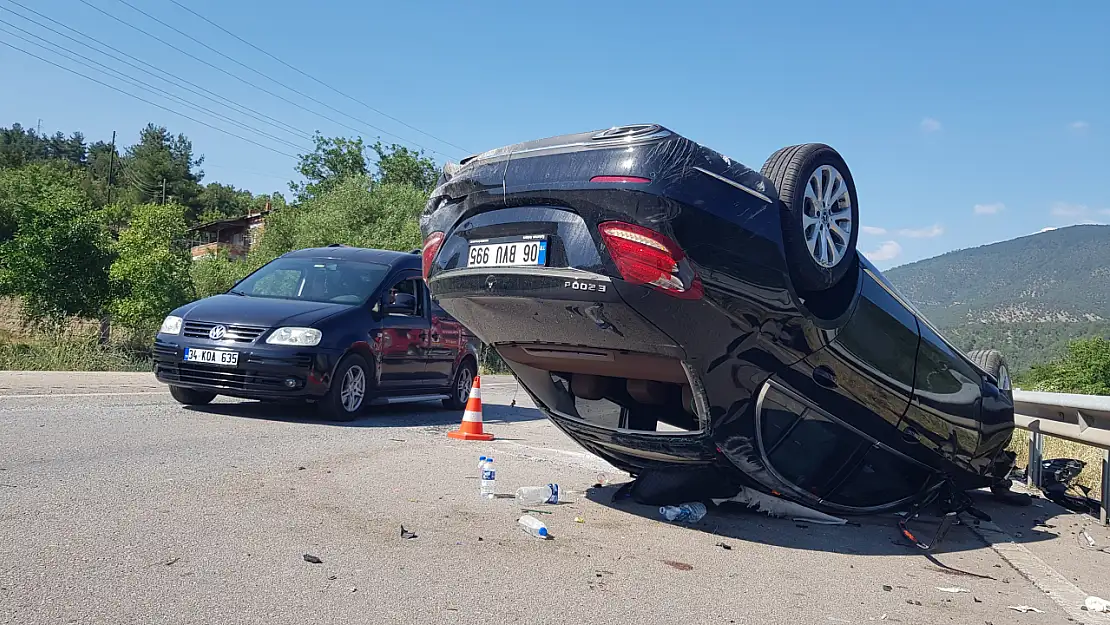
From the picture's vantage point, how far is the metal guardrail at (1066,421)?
6.18 metres

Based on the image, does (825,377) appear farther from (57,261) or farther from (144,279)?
(57,261)

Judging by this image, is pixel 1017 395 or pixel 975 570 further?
pixel 1017 395

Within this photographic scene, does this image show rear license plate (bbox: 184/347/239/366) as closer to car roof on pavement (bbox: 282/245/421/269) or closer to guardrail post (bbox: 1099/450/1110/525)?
car roof on pavement (bbox: 282/245/421/269)

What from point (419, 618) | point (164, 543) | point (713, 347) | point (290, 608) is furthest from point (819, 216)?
point (164, 543)

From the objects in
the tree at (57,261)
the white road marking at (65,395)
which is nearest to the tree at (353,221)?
the tree at (57,261)

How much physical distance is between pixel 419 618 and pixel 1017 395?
625 cm

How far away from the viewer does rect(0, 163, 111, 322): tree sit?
20.8 metres

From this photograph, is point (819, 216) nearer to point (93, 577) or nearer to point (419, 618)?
point (419, 618)

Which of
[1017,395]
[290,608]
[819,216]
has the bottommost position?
[290,608]

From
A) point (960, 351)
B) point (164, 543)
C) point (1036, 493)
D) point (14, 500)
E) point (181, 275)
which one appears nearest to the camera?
point (164, 543)

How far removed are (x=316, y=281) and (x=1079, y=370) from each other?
23452 millimetres

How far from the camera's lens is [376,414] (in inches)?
422

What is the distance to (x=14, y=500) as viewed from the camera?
188 inches

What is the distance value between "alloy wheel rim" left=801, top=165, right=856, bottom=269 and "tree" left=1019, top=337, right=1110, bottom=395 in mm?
21770
